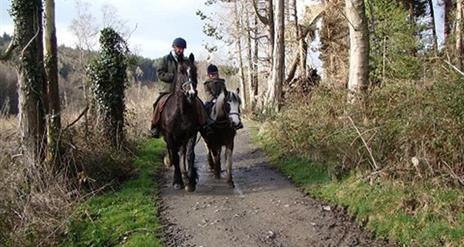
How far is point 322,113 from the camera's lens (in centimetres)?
1206

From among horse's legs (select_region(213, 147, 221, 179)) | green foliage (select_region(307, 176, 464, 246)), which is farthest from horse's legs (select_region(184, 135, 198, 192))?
green foliage (select_region(307, 176, 464, 246))

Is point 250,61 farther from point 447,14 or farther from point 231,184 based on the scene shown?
point 231,184

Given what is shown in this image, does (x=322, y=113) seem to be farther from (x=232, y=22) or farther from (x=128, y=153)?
(x=232, y=22)

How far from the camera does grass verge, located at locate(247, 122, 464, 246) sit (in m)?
6.72

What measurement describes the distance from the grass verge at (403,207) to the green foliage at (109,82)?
20.7ft

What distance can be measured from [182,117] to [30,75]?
10.1 feet

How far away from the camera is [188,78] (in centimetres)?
1026

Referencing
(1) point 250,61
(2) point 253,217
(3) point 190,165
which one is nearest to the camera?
(2) point 253,217

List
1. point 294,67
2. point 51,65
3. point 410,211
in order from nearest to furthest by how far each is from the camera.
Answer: point 410,211, point 51,65, point 294,67

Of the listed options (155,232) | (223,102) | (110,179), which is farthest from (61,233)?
(223,102)

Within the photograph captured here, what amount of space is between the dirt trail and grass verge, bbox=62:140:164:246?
27 centimetres

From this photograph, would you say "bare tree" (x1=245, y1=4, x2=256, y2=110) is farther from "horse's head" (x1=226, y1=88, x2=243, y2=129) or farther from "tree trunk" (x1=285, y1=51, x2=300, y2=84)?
"horse's head" (x1=226, y1=88, x2=243, y2=129)

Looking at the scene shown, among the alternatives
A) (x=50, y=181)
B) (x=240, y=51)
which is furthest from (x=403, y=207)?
(x=240, y=51)

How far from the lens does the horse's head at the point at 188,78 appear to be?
1000 centimetres
